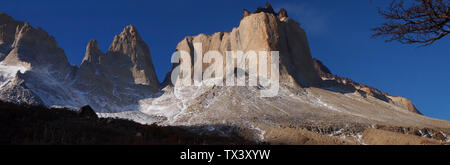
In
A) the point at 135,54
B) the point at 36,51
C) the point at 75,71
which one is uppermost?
the point at 135,54

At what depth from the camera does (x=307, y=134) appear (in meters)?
33.0

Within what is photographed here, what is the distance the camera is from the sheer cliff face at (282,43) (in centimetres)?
7736

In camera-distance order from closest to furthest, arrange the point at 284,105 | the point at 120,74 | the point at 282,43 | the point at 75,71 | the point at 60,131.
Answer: the point at 60,131, the point at 284,105, the point at 282,43, the point at 75,71, the point at 120,74

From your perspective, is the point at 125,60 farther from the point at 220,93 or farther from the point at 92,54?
the point at 220,93

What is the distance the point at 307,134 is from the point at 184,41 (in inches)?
3407

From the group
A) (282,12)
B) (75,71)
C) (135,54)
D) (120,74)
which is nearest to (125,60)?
(135,54)

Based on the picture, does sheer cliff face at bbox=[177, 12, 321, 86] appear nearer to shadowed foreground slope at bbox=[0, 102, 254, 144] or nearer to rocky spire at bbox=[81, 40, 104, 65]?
rocky spire at bbox=[81, 40, 104, 65]

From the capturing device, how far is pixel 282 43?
84.3 m

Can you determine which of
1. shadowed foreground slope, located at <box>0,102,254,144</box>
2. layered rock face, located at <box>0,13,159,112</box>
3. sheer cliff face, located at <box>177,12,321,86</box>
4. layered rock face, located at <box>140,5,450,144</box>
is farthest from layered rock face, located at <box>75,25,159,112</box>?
shadowed foreground slope, located at <box>0,102,254,144</box>

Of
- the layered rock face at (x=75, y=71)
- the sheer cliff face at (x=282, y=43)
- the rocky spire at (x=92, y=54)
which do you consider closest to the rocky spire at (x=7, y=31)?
the layered rock face at (x=75, y=71)

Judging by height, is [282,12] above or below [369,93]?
above

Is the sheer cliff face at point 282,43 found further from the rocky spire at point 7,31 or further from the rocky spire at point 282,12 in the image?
the rocky spire at point 7,31
